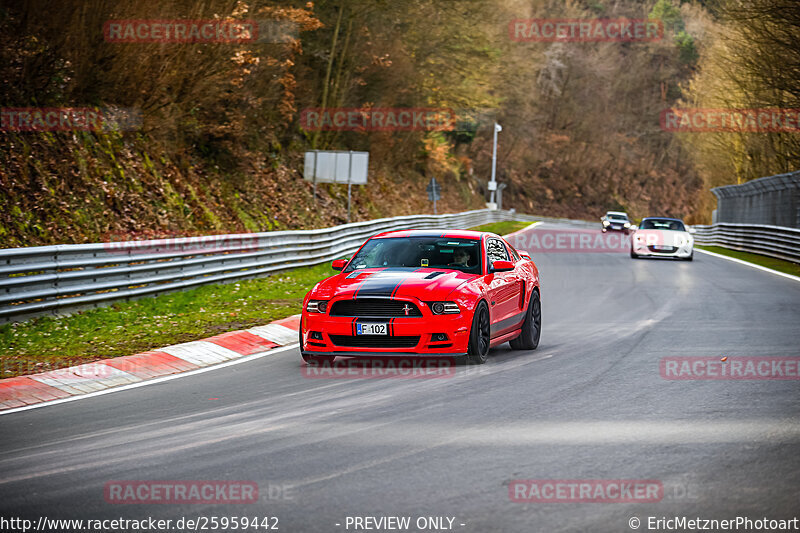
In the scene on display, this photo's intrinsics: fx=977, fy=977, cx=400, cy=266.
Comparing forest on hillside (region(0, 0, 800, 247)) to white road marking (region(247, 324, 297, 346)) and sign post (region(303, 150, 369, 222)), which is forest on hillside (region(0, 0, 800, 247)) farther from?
white road marking (region(247, 324, 297, 346))

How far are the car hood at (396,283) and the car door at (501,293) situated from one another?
0.35m

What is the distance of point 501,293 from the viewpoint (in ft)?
37.7

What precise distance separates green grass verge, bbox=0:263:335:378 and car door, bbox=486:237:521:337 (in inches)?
149

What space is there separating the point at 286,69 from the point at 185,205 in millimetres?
11668

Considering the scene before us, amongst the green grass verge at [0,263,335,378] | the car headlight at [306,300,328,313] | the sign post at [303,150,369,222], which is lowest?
the green grass verge at [0,263,335,378]

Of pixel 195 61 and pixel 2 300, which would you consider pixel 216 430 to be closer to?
pixel 2 300

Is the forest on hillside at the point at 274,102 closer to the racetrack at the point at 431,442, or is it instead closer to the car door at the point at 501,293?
the car door at the point at 501,293

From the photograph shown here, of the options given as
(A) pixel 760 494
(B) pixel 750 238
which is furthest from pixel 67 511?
→ (B) pixel 750 238

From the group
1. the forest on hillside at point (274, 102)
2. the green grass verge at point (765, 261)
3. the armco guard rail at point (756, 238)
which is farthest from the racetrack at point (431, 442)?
the armco guard rail at point (756, 238)

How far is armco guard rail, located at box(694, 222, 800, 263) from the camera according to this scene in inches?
1288

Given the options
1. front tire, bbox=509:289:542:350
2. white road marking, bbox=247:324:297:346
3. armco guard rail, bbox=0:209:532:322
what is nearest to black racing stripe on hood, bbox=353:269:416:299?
front tire, bbox=509:289:542:350

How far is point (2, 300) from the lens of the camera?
39.5ft

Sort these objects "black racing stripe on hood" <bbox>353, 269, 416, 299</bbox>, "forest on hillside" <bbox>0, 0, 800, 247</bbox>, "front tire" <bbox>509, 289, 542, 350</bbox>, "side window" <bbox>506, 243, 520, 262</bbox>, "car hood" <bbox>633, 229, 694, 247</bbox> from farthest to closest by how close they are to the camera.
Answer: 1. "car hood" <bbox>633, 229, 694, 247</bbox>
2. "forest on hillside" <bbox>0, 0, 800, 247</bbox>
3. "side window" <bbox>506, 243, 520, 262</bbox>
4. "front tire" <bbox>509, 289, 542, 350</bbox>
5. "black racing stripe on hood" <bbox>353, 269, 416, 299</bbox>

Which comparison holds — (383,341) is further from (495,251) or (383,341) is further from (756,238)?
(756,238)
